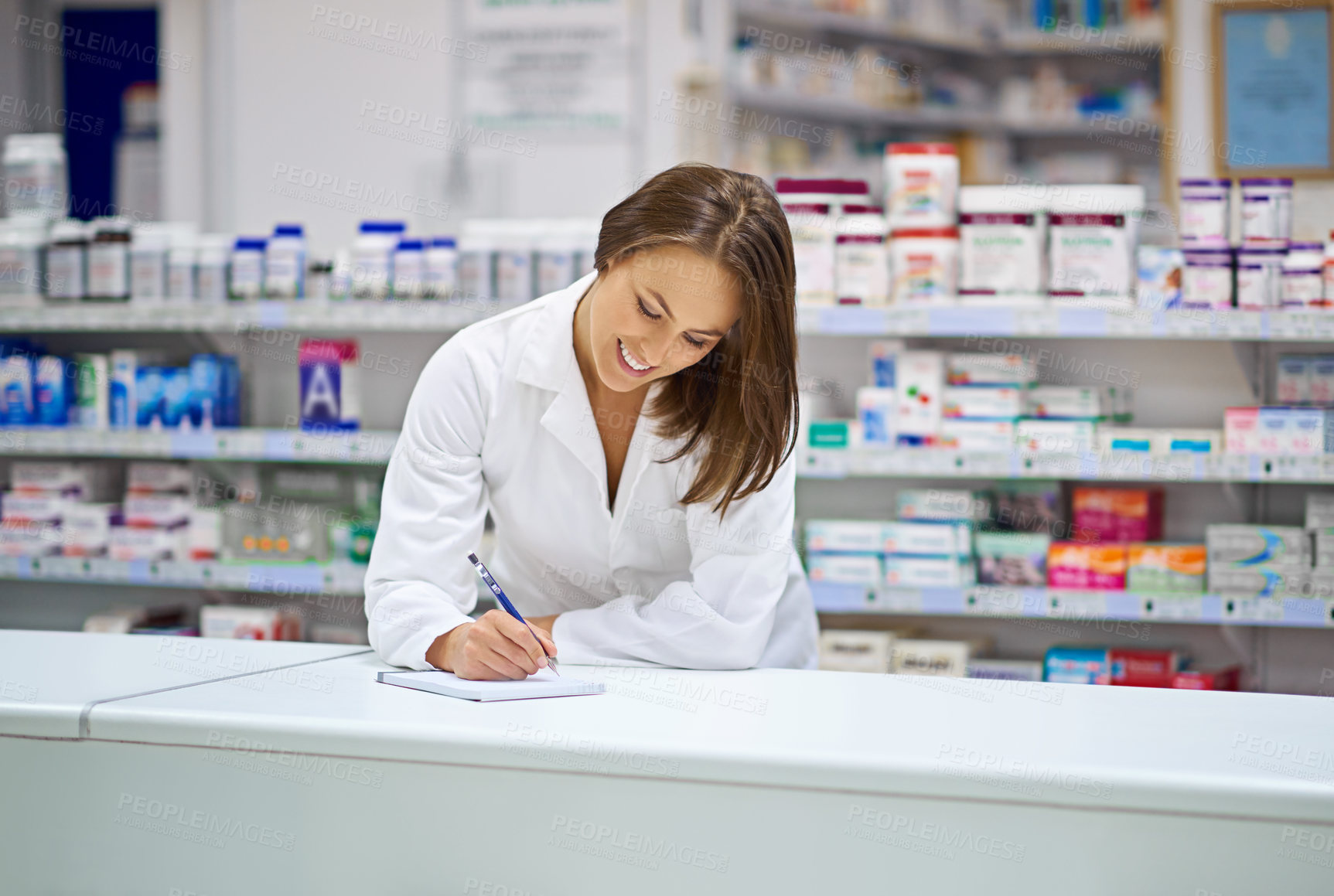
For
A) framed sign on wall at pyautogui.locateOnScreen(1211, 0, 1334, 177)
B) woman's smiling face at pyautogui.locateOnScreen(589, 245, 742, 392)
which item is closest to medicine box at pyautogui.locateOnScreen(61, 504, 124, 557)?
woman's smiling face at pyautogui.locateOnScreen(589, 245, 742, 392)

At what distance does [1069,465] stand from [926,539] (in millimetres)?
Answer: 417

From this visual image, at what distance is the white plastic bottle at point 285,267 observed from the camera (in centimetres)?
372

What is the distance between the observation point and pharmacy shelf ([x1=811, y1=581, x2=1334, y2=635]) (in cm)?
298

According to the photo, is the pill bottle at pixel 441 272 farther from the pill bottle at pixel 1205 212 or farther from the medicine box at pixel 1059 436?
the pill bottle at pixel 1205 212

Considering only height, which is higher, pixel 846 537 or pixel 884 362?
pixel 884 362

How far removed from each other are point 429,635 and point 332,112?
12.1ft

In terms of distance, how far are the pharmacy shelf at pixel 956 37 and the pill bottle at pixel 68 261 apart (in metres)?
2.52

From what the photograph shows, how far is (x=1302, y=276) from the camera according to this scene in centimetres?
303

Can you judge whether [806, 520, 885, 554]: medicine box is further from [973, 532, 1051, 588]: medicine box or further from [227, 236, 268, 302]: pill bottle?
[227, 236, 268, 302]: pill bottle

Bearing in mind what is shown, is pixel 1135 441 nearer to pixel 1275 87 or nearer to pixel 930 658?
pixel 930 658

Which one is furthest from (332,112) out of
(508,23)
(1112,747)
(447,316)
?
(1112,747)

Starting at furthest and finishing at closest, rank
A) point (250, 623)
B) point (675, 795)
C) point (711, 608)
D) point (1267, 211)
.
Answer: point (250, 623)
point (1267, 211)
point (711, 608)
point (675, 795)

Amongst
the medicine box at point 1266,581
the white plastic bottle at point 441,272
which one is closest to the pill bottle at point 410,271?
the white plastic bottle at point 441,272

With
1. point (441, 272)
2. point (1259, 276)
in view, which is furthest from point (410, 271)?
point (1259, 276)
